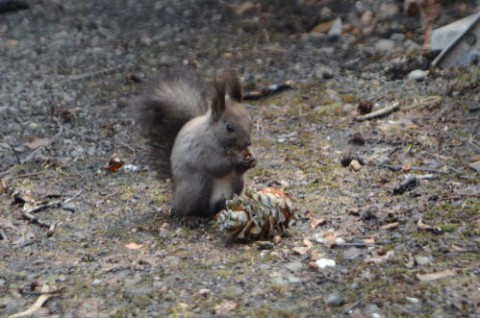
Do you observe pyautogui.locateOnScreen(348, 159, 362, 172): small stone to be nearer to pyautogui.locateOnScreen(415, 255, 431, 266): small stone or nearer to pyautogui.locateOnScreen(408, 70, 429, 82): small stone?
pyautogui.locateOnScreen(415, 255, 431, 266): small stone

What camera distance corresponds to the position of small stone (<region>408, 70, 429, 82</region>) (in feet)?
16.2

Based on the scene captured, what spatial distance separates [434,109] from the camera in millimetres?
4461

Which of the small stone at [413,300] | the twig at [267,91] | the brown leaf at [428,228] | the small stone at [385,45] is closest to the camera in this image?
the small stone at [413,300]

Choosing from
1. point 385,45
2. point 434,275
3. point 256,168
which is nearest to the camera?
point 434,275

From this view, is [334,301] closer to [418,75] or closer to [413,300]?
[413,300]

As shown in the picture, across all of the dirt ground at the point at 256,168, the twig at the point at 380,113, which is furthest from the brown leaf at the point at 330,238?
the twig at the point at 380,113

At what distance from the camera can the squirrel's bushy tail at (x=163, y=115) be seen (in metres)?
3.57

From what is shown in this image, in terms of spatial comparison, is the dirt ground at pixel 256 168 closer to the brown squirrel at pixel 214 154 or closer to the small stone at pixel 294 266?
the small stone at pixel 294 266

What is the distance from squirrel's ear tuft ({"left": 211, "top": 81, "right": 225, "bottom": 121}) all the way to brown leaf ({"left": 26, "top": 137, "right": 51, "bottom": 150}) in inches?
64.5

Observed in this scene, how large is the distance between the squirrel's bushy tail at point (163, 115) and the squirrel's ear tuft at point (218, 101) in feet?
0.90

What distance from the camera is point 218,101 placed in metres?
3.25

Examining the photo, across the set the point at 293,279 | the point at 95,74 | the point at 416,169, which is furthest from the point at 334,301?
the point at 95,74

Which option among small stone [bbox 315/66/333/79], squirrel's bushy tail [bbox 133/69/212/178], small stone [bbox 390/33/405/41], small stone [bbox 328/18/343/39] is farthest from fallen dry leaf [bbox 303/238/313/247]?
small stone [bbox 328/18/343/39]

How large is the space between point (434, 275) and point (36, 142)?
2.79m
